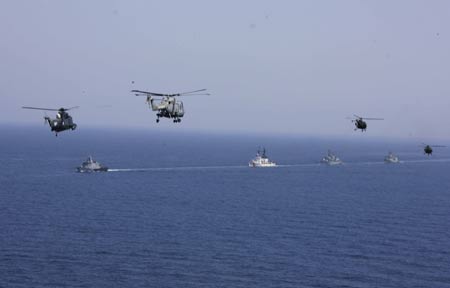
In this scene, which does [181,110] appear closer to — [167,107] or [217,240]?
[167,107]

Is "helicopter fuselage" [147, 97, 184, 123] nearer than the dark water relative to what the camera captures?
Yes

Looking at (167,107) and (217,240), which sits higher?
(167,107)

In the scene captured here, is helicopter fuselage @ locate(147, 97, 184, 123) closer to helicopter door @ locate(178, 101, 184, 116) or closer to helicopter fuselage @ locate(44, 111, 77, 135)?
helicopter door @ locate(178, 101, 184, 116)

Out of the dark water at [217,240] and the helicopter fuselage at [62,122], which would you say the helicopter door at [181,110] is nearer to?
the helicopter fuselage at [62,122]

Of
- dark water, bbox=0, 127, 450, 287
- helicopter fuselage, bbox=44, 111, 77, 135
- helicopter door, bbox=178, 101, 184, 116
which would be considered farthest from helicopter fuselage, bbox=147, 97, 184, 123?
dark water, bbox=0, 127, 450, 287

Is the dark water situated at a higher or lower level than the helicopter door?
lower

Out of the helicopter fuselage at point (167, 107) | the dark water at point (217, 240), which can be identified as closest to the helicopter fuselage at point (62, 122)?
the helicopter fuselage at point (167, 107)

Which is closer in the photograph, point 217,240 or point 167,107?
point 167,107

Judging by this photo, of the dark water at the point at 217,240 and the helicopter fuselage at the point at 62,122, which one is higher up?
the helicopter fuselage at the point at 62,122

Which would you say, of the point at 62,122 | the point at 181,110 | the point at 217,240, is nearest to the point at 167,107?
the point at 181,110

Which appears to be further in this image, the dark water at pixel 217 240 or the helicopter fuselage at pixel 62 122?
the dark water at pixel 217 240

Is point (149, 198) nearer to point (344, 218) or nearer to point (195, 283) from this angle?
point (344, 218)
